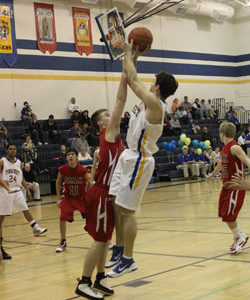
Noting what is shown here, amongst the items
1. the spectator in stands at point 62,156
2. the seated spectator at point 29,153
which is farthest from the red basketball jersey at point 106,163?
the spectator in stands at point 62,156

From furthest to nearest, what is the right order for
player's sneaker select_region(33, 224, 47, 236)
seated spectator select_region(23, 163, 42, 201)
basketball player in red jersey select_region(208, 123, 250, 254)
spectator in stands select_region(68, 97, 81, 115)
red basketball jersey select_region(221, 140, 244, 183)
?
spectator in stands select_region(68, 97, 81, 115), seated spectator select_region(23, 163, 42, 201), player's sneaker select_region(33, 224, 47, 236), red basketball jersey select_region(221, 140, 244, 183), basketball player in red jersey select_region(208, 123, 250, 254)

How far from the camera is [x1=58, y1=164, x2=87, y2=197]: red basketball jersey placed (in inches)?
294

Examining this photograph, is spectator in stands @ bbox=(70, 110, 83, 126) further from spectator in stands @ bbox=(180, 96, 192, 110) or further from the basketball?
the basketball

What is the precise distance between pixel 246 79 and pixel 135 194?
25.5m

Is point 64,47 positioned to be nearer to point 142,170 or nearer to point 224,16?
point 224,16

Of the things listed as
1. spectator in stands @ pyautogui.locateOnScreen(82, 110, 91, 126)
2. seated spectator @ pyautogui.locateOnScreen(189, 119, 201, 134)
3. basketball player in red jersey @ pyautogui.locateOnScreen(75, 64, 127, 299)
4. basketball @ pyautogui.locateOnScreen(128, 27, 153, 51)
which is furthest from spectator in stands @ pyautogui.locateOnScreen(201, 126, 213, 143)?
→ basketball @ pyautogui.locateOnScreen(128, 27, 153, 51)

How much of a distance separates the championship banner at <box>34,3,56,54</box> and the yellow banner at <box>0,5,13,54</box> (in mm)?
1297

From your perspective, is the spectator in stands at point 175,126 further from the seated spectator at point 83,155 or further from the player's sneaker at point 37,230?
the player's sneaker at point 37,230

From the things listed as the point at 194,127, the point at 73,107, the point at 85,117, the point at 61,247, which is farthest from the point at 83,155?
the point at 61,247

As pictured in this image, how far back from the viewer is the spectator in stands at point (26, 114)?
1855 centimetres

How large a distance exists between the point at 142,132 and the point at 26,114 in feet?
48.6

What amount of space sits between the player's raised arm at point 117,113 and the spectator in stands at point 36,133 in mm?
13110

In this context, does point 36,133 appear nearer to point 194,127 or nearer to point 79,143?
point 79,143

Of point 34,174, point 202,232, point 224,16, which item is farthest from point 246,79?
point 202,232
